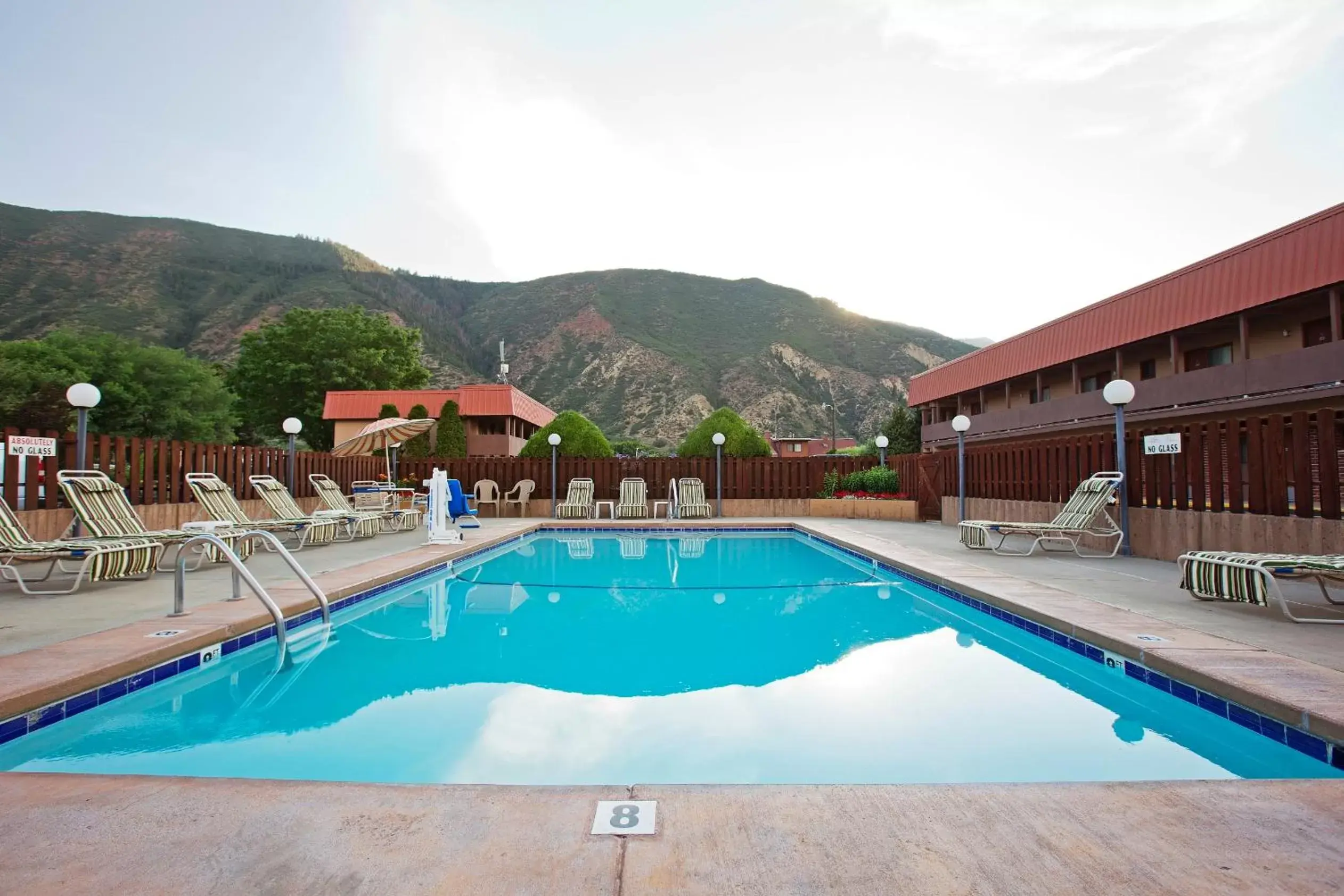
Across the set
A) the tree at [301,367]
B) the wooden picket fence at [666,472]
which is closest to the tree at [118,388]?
the tree at [301,367]

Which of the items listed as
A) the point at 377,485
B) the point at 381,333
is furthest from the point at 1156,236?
the point at 381,333

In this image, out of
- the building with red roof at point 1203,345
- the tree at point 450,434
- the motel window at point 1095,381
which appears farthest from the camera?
the tree at point 450,434

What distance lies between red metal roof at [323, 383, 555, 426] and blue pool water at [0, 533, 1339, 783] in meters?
23.9

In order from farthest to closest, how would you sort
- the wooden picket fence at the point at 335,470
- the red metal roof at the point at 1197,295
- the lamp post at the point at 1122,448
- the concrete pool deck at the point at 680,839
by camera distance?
the red metal roof at the point at 1197,295, the wooden picket fence at the point at 335,470, the lamp post at the point at 1122,448, the concrete pool deck at the point at 680,839

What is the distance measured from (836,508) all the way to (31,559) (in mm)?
13037

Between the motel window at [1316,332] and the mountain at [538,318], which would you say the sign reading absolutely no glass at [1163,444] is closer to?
the motel window at [1316,332]

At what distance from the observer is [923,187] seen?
17.7m

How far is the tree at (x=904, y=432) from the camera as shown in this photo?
31.6m

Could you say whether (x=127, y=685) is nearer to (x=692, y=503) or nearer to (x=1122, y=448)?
(x=1122, y=448)

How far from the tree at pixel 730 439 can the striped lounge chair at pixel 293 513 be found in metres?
8.38

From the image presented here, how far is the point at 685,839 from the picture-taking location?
1.55m

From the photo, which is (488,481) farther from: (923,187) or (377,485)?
(923,187)

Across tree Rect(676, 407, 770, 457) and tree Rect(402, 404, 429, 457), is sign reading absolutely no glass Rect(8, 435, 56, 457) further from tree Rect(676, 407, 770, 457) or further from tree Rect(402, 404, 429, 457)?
tree Rect(402, 404, 429, 457)

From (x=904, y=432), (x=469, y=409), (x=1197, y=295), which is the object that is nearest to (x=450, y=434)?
(x=469, y=409)
